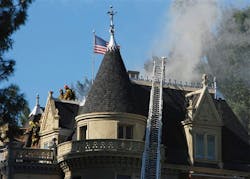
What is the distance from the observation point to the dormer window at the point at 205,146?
206ft

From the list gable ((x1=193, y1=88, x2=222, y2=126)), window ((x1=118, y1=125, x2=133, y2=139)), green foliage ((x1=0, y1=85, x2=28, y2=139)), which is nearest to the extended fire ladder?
window ((x1=118, y1=125, x2=133, y2=139))

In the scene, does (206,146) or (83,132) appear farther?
(206,146)

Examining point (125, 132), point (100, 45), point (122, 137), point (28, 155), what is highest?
point (100, 45)

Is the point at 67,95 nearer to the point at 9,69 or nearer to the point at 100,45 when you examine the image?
the point at 100,45

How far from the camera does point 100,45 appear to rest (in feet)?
217

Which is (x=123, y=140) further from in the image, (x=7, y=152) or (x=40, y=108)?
(x=40, y=108)

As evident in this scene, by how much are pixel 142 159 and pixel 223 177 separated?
644cm

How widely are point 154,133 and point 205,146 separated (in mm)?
3876

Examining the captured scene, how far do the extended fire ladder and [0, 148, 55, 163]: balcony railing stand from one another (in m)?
6.36

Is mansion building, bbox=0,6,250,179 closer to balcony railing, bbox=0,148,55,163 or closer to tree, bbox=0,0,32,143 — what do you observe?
balcony railing, bbox=0,148,55,163

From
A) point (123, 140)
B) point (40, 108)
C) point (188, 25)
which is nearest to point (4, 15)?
point (123, 140)

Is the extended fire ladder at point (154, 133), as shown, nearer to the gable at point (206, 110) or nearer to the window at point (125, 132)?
the window at point (125, 132)

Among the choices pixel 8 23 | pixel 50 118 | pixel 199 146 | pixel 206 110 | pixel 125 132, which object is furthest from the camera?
pixel 50 118

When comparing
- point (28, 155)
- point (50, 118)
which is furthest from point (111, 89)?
point (28, 155)
